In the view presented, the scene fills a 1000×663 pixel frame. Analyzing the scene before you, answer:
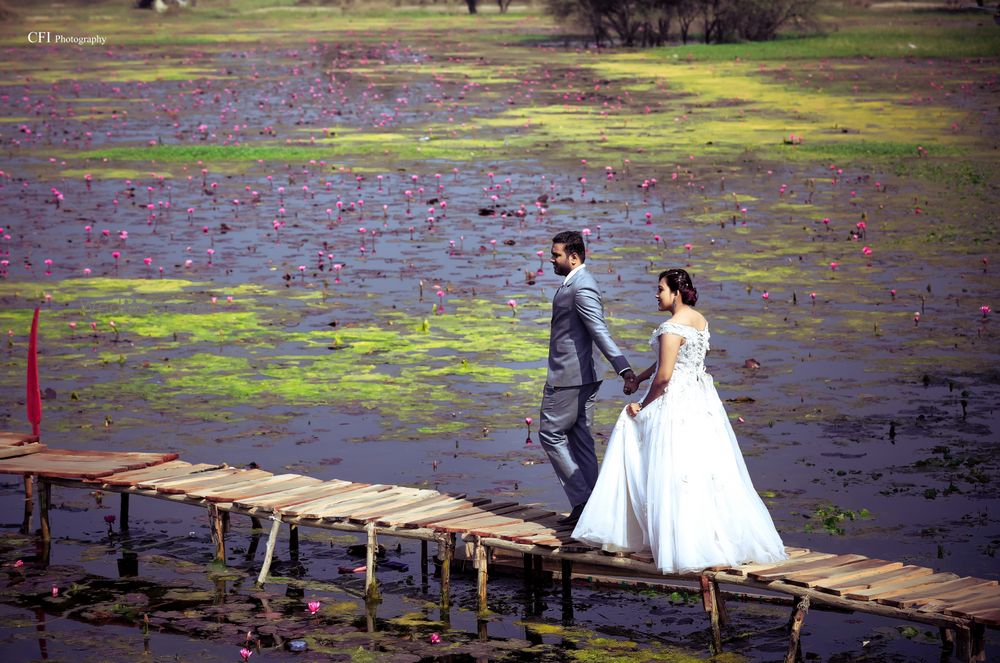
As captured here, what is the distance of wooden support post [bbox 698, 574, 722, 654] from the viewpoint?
28.4ft

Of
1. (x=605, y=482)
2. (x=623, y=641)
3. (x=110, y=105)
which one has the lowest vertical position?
(x=623, y=641)

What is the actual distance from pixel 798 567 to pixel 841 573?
0.85ft

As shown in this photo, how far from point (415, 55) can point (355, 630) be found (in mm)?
50389

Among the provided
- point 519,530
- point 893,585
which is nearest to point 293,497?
point 519,530

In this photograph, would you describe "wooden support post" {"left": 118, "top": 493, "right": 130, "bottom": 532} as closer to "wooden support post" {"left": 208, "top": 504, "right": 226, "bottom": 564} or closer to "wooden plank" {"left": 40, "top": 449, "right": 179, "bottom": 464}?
"wooden plank" {"left": 40, "top": 449, "right": 179, "bottom": 464}

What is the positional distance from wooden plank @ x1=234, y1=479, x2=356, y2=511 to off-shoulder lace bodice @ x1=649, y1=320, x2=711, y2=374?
266 centimetres

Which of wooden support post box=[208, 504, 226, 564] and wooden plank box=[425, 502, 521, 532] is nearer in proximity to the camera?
wooden plank box=[425, 502, 521, 532]

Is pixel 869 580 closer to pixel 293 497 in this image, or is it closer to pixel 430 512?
pixel 430 512

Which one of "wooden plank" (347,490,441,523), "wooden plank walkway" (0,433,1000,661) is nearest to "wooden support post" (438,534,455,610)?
"wooden plank walkway" (0,433,1000,661)

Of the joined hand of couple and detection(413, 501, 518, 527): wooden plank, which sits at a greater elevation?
the joined hand of couple

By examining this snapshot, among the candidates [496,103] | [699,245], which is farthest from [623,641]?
[496,103]

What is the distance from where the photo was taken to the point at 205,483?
1057 cm

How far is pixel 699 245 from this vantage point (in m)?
21.2

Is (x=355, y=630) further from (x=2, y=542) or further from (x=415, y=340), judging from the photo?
(x=415, y=340)
